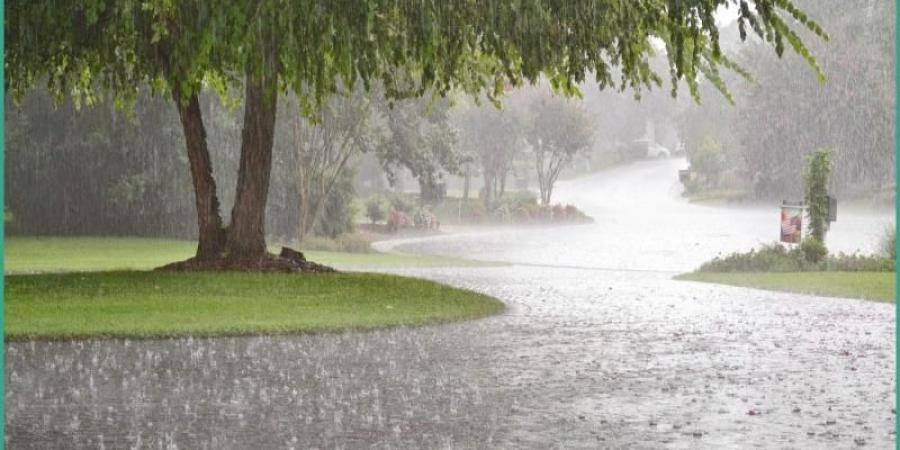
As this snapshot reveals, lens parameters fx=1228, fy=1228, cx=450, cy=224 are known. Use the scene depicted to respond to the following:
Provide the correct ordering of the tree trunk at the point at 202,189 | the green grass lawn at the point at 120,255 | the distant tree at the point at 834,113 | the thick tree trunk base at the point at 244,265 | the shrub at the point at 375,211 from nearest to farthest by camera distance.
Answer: the thick tree trunk base at the point at 244,265 → the tree trunk at the point at 202,189 → the green grass lawn at the point at 120,255 → the shrub at the point at 375,211 → the distant tree at the point at 834,113

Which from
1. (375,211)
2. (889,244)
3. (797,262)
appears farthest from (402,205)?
(797,262)

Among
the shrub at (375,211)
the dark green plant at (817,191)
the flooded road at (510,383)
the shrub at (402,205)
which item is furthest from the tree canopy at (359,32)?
the shrub at (402,205)

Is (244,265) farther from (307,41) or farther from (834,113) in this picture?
(834,113)

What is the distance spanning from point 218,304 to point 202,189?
5.67 meters

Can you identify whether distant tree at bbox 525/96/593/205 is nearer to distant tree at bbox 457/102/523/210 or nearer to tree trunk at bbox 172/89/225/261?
distant tree at bbox 457/102/523/210

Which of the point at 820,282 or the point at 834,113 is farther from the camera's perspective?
the point at 834,113

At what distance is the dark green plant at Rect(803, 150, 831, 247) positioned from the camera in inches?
1059

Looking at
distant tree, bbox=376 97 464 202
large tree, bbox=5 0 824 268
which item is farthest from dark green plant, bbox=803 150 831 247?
distant tree, bbox=376 97 464 202

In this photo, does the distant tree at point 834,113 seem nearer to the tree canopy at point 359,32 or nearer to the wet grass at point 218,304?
the wet grass at point 218,304

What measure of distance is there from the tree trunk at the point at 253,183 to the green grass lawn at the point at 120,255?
22.4 ft

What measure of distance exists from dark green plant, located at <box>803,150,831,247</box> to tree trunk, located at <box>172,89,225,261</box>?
12978 mm

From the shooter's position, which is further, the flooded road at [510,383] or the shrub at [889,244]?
the shrub at [889,244]

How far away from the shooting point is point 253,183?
2222 cm

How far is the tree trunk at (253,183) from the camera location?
2206 centimetres
